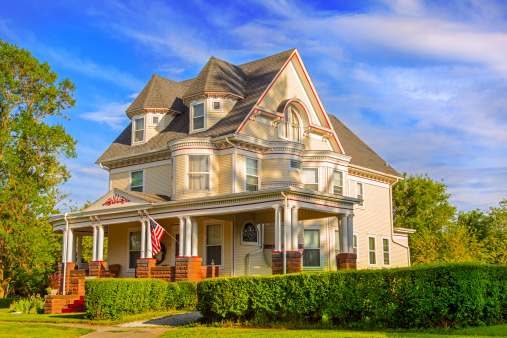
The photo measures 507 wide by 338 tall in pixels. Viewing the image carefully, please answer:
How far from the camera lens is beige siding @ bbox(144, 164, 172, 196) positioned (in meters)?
28.9

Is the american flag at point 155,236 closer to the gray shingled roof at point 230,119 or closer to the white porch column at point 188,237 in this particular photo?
the white porch column at point 188,237

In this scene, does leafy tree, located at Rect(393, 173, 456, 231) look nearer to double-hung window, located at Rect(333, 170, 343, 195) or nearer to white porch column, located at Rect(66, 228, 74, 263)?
double-hung window, located at Rect(333, 170, 343, 195)

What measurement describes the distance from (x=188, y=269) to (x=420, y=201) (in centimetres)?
3264

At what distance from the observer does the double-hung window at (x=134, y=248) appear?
30.0m

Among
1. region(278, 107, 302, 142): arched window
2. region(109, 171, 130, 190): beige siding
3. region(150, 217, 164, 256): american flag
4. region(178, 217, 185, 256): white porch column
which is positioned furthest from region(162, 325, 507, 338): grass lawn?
region(109, 171, 130, 190): beige siding

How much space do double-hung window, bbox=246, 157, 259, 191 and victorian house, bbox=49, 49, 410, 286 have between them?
0.22ft

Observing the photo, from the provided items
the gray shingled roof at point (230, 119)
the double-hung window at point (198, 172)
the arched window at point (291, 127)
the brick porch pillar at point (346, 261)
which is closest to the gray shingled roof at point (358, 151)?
the arched window at point (291, 127)

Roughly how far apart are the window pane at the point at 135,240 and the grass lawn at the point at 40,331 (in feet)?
39.7

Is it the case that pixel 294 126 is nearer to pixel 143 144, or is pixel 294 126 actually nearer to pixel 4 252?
pixel 143 144

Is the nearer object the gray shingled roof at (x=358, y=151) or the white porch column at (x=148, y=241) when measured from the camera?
the white porch column at (x=148, y=241)

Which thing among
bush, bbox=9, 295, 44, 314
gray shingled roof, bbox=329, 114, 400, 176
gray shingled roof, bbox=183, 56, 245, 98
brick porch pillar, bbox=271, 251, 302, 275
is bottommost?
bush, bbox=9, 295, 44, 314

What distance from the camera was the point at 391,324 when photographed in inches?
539

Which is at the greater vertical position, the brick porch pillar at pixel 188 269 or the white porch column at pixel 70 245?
the white porch column at pixel 70 245

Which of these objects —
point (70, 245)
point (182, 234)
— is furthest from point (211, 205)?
point (70, 245)
